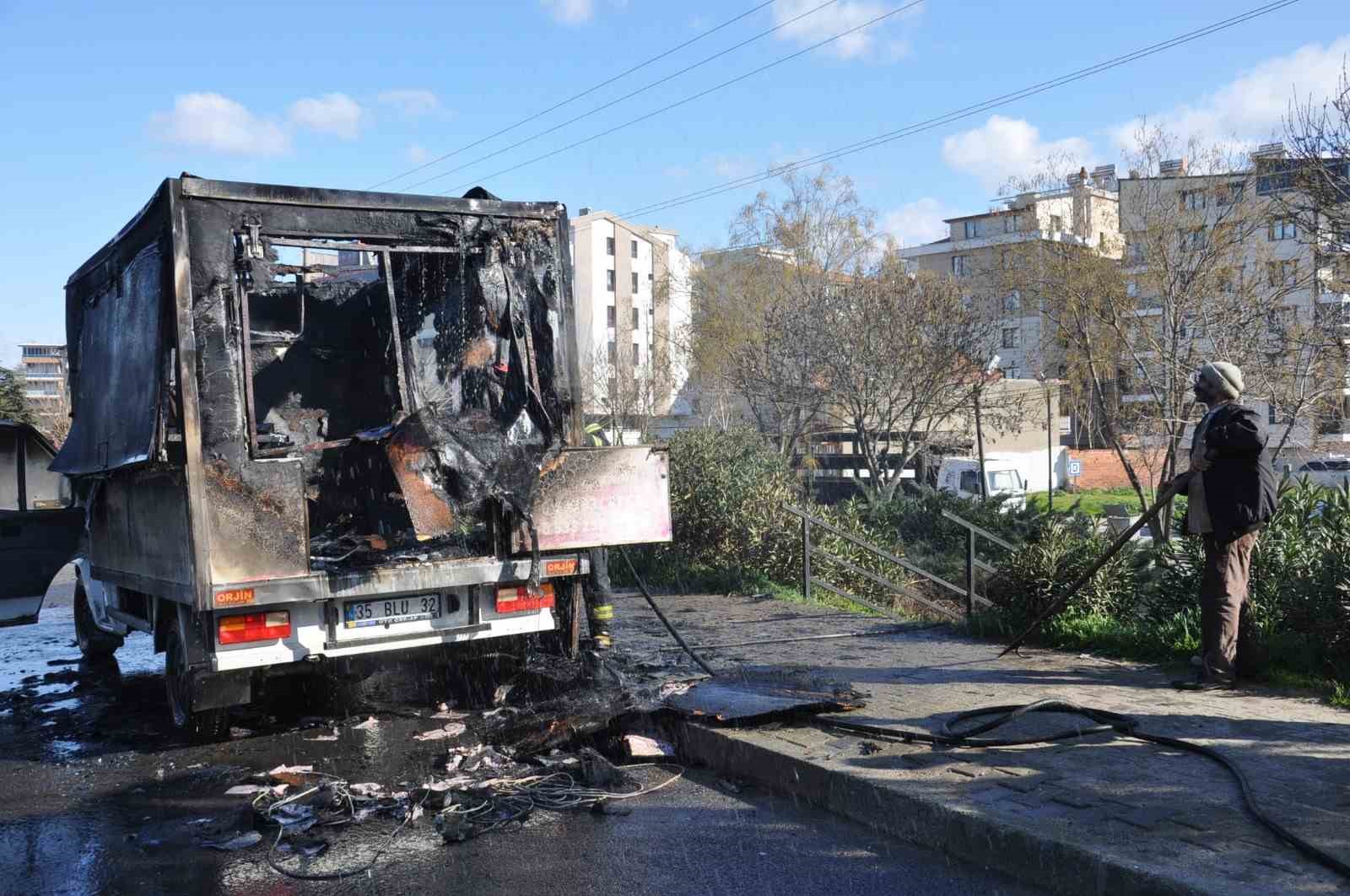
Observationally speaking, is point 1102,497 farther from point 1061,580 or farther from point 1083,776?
point 1083,776

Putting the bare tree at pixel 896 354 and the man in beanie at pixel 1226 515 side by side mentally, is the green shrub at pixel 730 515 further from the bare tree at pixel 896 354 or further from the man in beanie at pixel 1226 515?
the bare tree at pixel 896 354

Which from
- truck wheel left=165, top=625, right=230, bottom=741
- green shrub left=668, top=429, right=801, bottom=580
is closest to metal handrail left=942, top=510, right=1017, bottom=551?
green shrub left=668, top=429, right=801, bottom=580

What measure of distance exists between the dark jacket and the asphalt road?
3047 mm

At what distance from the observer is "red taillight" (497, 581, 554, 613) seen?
7258mm

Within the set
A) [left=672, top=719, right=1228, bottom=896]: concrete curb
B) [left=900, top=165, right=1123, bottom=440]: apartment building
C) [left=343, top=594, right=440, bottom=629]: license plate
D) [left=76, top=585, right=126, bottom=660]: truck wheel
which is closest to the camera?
[left=672, top=719, right=1228, bottom=896]: concrete curb

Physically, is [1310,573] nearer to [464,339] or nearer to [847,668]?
[847,668]

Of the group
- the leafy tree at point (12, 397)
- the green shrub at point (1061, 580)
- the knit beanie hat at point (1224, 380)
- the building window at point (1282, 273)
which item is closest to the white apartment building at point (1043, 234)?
the building window at point (1282, 273)

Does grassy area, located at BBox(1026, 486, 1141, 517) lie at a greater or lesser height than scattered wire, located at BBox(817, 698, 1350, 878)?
lesser

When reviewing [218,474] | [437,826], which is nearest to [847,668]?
[437,826]

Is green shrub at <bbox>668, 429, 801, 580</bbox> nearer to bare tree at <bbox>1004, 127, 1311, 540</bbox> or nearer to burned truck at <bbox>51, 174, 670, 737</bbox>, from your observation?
burned truck at <bbox>51, 174, 670, 737</bbox>

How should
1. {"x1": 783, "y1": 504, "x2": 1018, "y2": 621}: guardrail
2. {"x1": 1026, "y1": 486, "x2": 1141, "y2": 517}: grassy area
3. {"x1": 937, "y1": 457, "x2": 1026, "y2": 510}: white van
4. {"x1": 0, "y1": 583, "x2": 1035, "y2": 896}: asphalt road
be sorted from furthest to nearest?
1. {"x1": 1026, "y1": 486, "x2": 1141, "y2": 517}: grassy area
2. {"x1": 937, "y1": 457, "x2": 1026, "y2": 510}: white van
3. {"x1": 783, "y1": 504, "x2": 1018, "y2": 621}: guardrail
4. {"x1": 0, "y1": 583, "x2": 1035, "y2": 896}: asphalt road

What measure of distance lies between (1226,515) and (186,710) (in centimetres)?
620

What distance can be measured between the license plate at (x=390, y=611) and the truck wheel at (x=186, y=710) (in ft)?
3.20

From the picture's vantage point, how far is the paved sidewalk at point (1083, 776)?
13.4 feet
